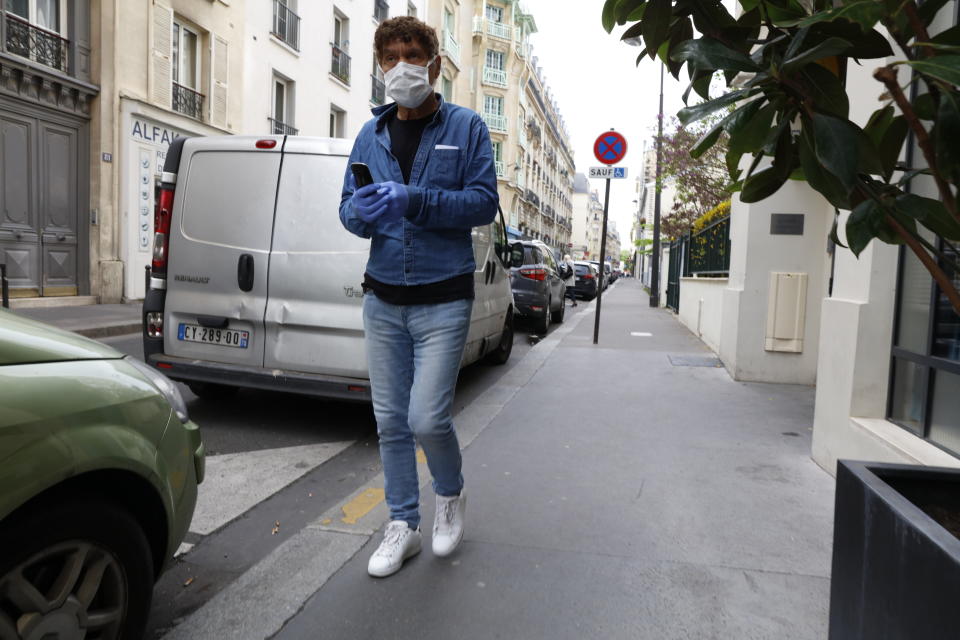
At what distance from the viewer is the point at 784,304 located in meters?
7.10

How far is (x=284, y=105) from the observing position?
20.5 m

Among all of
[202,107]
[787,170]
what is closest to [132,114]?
[202,107]

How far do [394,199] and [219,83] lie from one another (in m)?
16.5

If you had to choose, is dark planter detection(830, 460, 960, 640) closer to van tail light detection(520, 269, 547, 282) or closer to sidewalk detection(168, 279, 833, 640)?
sidewalk detection(168, 279, 833, 640)

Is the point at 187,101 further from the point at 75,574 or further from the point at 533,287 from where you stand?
the point at 75,574

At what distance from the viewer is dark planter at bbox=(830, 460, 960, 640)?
1436 mm

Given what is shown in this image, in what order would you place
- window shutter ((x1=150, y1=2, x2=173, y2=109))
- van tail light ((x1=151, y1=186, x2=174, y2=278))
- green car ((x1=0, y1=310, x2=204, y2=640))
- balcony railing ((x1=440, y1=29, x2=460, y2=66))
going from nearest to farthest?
green car ((x1=0, y1=310, x2=204, y2=640)) → van tail light ((x1=151, y1=186, x2=174, y2=278)) → window shutter ((x1=150, y1=2, x2=173, y2=109)) → balcony railing ((x1=440, y1=29, x2=460, y2=66))

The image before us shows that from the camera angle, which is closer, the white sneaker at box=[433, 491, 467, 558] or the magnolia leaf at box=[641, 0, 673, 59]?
the magnolia leaf at box=[641, 0, 673, 59]

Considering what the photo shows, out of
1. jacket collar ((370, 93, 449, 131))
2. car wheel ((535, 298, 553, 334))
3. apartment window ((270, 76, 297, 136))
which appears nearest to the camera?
jacket collar ((370, 93, 449, 131))

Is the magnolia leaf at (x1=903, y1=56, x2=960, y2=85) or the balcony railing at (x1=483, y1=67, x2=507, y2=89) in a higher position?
the balcony railing at (x1=483, y1=67, x2=507, y2=89)

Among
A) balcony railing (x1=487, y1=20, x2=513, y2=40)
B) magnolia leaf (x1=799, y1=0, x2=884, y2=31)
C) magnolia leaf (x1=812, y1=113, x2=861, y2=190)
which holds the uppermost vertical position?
balcony railing (x1=487, y1=20, x2=513, y2=40)

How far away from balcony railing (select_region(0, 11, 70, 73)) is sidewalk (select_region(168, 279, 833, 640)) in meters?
11.8

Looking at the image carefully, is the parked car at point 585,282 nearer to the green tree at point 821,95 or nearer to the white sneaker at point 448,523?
the white sneaker at point 448,523

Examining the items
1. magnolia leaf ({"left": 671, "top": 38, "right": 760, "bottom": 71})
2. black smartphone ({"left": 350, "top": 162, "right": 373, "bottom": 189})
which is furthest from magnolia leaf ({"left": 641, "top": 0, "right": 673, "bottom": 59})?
black smartphone ({"left": 350, "top": 162, "right": 373, "bottom": 189})
